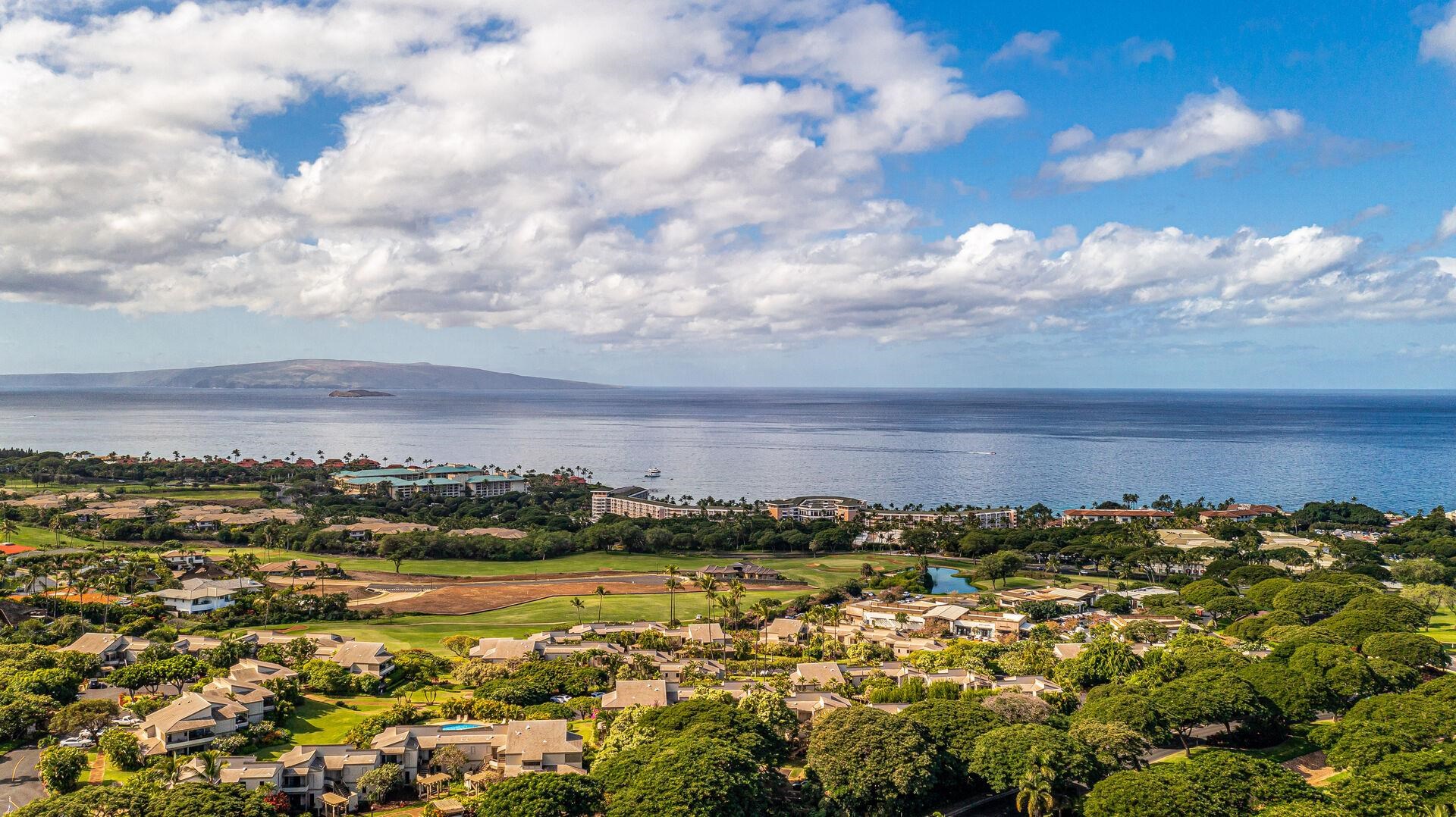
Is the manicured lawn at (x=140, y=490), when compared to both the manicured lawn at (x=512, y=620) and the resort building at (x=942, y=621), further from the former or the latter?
the resort building at (x=942, y=621)

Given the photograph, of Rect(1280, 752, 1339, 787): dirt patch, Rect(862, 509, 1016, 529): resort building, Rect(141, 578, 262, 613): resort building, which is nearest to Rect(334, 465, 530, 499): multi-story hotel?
Rect(862, 509, 1016, 529): resort building

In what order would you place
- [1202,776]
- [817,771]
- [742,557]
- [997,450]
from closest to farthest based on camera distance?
1. [1202,776]
2. [817,771]
3. [742,557]
4. [997,450]

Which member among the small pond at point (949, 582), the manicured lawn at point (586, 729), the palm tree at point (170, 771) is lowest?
the small pond at point (949, 582)

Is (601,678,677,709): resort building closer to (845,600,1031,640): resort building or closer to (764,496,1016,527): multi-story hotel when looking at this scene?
(845,600,1031,640): resort building

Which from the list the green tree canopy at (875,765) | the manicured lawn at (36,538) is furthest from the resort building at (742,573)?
the manicured lawn at (36,538)

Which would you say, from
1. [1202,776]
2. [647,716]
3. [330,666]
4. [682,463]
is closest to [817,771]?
[647,716]

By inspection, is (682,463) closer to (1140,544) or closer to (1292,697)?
(1140,544)

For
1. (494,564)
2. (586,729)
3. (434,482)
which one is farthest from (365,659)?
(434,482)
